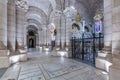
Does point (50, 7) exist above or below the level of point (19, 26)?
above

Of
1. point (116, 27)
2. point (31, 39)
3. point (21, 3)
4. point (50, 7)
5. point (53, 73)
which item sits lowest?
point (53, 73)

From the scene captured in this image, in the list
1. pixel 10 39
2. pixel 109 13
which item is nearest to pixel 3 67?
pixel 10 39

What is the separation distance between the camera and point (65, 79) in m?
3.68

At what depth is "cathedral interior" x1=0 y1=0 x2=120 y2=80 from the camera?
3896 millimetres

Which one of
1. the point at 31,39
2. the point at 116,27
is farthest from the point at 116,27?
the point at 31,39

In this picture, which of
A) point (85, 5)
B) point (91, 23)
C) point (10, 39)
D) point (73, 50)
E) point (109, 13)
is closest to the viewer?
point (109, 13)

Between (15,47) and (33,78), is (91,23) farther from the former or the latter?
(33,78)

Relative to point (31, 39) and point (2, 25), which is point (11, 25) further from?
point (31, 39)

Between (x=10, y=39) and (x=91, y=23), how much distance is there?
14.9m

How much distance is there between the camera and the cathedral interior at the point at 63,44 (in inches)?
153

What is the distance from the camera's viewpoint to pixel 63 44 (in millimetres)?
10555

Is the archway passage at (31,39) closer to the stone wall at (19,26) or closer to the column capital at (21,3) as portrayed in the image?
the stone wall at (19,26)

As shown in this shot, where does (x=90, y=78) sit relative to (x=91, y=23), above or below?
below

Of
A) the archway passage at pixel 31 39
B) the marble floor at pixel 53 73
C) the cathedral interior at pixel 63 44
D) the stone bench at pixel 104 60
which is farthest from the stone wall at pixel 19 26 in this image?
the archway passage at pixel 31 39
